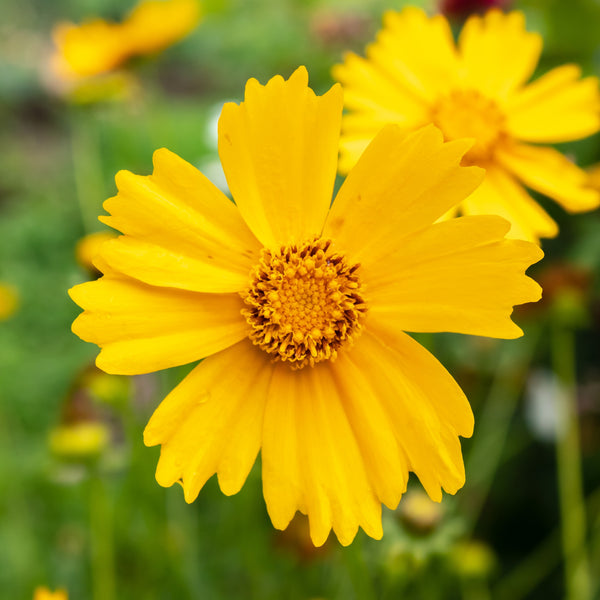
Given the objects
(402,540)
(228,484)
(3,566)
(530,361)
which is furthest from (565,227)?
(3,566)

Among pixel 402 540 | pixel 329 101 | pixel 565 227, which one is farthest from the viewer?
pixel 565 227

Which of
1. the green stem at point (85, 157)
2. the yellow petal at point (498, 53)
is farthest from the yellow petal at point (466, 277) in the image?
the green stem at point (85, 157)

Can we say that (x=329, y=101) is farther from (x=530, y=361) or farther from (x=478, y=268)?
(x=530, y=361)

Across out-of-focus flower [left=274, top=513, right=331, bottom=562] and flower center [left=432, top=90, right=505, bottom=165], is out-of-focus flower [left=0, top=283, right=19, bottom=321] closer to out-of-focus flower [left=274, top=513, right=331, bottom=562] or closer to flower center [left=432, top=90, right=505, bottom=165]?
out-of-focus flower [left=274, top=513, right=331, bottom=562]

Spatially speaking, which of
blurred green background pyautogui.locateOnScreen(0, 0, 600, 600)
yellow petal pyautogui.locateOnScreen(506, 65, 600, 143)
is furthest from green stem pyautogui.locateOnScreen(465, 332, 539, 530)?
yellow petal pyautogui.locateOnScreen(506, 65, 600, 143)

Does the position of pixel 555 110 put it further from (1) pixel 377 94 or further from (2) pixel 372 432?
(2) pixel 372 432

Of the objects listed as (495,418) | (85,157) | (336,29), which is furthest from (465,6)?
(85,157)

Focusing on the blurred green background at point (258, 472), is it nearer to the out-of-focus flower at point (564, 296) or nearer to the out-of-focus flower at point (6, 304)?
the out-of-focus flower at point (564, 296)
